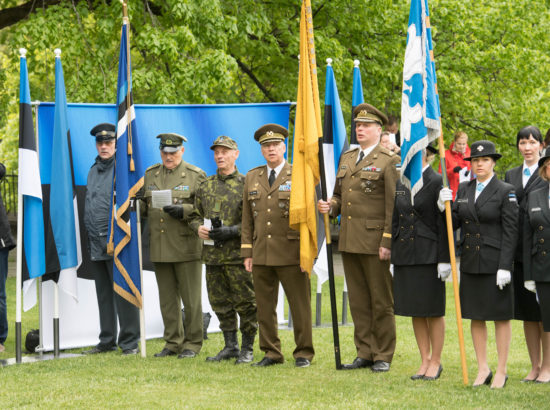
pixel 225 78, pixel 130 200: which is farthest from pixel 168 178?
pixel 225 78

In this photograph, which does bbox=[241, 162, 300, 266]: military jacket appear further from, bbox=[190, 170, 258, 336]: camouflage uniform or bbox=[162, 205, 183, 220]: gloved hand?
bbox=[162, 205, 183, 220]: gloved hand

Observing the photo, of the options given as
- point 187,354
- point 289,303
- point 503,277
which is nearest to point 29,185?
point 187,354

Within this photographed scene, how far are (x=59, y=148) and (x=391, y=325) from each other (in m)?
3.60

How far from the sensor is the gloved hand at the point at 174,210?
330 inches

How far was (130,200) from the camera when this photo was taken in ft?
28.3

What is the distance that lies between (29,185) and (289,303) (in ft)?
8.82

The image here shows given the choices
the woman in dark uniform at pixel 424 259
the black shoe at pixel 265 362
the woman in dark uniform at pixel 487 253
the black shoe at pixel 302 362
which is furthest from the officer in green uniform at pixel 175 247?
the woman in dark uniform at pixel 487 253

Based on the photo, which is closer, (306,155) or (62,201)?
(306,155)

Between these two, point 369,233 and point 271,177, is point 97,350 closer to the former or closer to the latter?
point 271,177

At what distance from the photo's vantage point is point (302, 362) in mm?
7855

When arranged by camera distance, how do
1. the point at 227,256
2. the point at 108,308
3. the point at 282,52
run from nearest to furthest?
1. the point at 227,256
2. the point at 108,308
3. the point at 282,52

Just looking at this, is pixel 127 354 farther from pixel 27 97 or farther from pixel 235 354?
pixel 27 97

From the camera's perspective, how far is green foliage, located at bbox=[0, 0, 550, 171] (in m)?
13.5

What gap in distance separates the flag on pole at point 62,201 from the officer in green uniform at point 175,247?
763 millimetres
